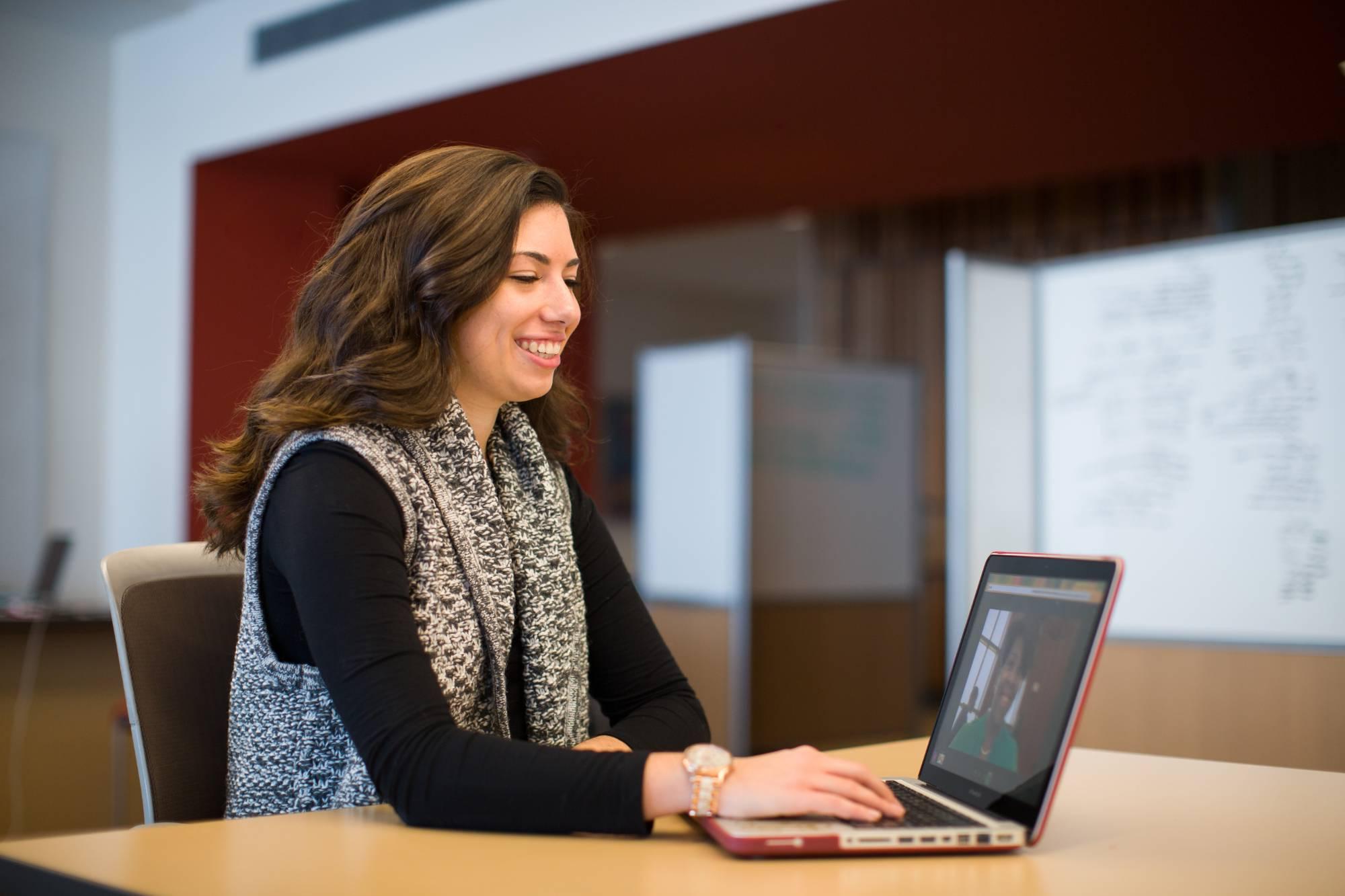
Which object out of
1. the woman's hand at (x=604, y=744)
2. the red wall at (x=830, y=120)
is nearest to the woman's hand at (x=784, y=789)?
the woman's hand at (x=604, y=744)

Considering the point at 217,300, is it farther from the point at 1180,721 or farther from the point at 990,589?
the point at 990,589

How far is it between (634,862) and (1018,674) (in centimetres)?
Result: 37

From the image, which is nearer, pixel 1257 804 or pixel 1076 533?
pixel 1257 804

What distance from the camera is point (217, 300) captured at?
4836 mm

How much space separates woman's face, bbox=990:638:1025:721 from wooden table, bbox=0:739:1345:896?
114 mm

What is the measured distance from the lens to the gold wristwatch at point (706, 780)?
1.01 m

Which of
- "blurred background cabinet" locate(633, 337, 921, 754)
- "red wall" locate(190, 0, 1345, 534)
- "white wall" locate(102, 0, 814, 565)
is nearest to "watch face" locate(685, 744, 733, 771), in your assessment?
"red wall" locate(190, 0, 1345, 534)

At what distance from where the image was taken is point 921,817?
104 centimetres

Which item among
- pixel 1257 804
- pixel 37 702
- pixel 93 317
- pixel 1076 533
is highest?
pixel 93 317

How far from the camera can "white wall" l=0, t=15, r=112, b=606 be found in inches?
191

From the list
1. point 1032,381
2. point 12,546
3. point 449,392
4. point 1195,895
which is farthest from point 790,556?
point 1195,895

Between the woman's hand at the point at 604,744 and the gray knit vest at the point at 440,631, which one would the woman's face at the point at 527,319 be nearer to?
the gray knit vest at the point at 440,631

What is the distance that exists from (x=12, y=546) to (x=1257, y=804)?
178 inches

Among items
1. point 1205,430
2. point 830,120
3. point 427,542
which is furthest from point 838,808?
point 830,120
